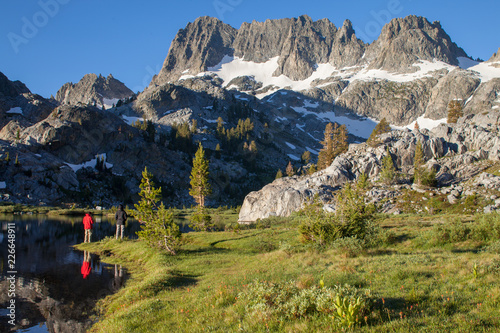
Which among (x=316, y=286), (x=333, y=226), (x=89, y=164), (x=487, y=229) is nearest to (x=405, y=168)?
(x=487, y=229)

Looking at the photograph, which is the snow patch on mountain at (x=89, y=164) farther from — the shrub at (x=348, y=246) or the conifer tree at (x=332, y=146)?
the shrub at (x=348, y=246)

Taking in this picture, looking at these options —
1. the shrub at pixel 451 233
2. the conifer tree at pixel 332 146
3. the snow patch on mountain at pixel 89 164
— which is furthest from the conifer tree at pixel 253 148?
the shrub at pixel 451 233

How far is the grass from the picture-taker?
700 centimetres

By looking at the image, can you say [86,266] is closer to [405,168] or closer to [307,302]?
[307,302]

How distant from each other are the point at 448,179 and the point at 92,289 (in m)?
65.1

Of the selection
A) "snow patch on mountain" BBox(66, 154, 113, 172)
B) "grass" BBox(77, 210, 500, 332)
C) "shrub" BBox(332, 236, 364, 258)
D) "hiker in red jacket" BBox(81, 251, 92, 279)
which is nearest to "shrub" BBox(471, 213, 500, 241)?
"grass" BBox(77, 210, 500, 332)

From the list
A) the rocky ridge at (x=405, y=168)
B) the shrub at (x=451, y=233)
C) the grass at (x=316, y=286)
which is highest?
the rocky ridge at (x=405, y=168)

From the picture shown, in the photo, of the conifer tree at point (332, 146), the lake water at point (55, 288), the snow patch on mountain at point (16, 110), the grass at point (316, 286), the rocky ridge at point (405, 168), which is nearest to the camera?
the grass at point (316, 286)

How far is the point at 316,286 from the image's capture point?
1005cm

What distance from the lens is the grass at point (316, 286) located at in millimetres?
7000

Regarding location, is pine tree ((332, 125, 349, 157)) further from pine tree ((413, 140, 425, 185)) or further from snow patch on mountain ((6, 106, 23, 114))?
snow patch on mountain ((6, 106, 23, 114))

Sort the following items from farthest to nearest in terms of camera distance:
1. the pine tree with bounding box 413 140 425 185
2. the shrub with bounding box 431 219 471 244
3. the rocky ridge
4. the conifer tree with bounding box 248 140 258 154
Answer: the conifer tree with bounding box 248 140 258 154 < the pine tree with bounding box 413 140 425 185 < the rocky ridge < the shrub with bounding box 431 219 471 244

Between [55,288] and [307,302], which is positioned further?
[55,288]

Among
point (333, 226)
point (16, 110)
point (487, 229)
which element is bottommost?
point (487, 229)
